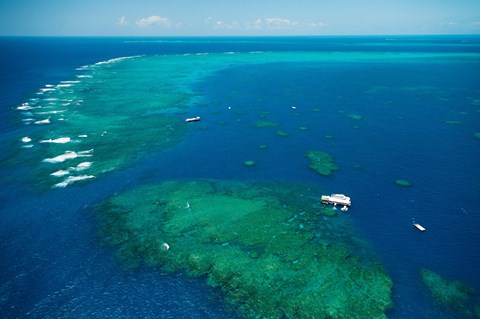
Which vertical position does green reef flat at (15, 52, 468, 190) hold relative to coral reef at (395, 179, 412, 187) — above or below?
above

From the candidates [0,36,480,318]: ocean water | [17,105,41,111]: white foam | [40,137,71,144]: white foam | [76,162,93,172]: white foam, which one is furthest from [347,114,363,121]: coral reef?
[17,105,41,111]: white foam

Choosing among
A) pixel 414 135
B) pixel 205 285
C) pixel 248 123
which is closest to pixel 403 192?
pixel 414 135

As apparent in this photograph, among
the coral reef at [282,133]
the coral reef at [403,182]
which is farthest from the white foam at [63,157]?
the coral reef at [403,182]

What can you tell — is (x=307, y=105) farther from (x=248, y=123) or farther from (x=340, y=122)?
(x=248, y=123)

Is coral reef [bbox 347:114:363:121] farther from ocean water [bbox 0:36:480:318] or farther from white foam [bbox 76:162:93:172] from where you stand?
white foam [bbox 76:162:93:172]

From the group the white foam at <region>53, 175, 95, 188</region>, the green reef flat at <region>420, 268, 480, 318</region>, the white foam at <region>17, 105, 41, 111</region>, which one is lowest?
the green reef flat at <region>420, 268, 480, 318</region>
